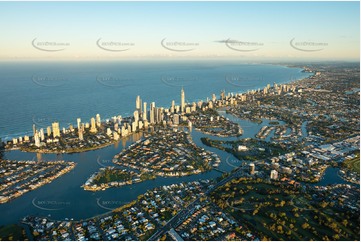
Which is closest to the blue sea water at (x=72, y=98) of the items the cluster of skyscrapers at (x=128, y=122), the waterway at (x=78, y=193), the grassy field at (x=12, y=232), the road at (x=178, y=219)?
the cluster of skyscrapers at (x=128, y=122)

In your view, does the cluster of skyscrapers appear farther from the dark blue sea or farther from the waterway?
the waterway

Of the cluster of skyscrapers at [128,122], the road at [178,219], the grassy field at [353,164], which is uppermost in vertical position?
the cluster of skyscrapers at [128,122]

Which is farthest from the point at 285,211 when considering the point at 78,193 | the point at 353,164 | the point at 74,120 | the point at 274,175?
the point at 74,120

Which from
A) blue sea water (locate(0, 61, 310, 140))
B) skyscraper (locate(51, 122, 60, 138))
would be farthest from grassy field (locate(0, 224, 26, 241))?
blue sea water (locate(0, 61, 310, 140))

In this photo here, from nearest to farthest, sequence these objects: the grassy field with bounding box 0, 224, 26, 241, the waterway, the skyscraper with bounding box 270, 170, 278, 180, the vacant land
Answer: the grassy field with bounding box 0, 224, 26, 241
the vacant land
the waterway
the skyscraper with bounding box 270, 170, 278, 180

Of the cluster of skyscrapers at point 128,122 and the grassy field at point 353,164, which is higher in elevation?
the cluster of skyscrapers at point 128,122

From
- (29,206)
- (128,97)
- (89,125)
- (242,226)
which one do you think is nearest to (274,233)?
(242,226)

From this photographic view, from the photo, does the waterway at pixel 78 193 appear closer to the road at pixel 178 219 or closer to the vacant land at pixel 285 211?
the vacant land at pixel 285 211

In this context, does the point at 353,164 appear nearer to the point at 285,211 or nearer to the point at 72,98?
the point at 285,211

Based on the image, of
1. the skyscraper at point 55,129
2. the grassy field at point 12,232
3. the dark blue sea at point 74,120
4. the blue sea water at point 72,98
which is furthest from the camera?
the blue sea water at point 72,98

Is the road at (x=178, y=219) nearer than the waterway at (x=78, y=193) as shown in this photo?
Yes
